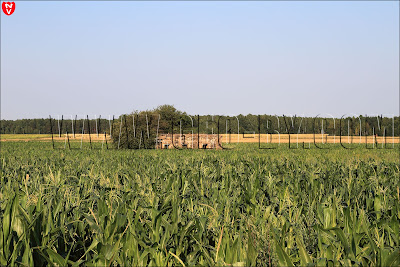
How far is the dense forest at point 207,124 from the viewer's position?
136 ft

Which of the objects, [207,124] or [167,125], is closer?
[167,125]

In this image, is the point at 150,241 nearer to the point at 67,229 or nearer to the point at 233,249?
the point at 233,249

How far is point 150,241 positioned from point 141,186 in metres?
3.49

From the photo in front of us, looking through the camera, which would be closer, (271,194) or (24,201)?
(24,201)

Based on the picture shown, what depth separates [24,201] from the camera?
193 inches

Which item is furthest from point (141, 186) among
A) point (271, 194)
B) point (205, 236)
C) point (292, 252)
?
point (292, 252)

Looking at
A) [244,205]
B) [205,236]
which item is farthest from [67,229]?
[244,205]

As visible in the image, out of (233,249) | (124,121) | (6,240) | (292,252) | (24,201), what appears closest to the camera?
(233,249)

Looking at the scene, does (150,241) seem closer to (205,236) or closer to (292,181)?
(205,236)

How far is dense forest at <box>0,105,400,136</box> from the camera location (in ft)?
136

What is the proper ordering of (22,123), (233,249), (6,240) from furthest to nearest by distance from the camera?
1. (22,123)
2. (6,240)
3. (233,249)

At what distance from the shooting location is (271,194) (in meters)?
7.46

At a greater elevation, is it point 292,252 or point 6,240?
point 6,240

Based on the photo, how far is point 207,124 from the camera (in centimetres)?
5050
